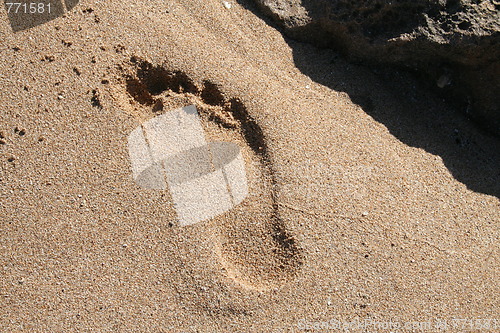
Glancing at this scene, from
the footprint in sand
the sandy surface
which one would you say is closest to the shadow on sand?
the sandy surface

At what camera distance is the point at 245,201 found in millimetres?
2184

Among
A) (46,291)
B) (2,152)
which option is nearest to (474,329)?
(46,291)

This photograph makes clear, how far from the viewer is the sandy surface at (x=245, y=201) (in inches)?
81.4

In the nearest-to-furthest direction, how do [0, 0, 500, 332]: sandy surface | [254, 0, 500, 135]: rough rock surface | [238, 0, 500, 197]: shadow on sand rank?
[0, 0, 500, 332]: sandy surface
[254, 0, 500, 135]: rough rock surface
[238, 0, 500, 197]: shadow on sand

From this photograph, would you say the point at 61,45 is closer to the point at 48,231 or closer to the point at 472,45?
the point at 48,231

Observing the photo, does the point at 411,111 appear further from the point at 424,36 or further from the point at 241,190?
the point at 241,190

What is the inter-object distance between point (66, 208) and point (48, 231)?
0.13 m

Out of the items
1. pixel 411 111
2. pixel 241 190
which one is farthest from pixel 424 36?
pixel 241 190

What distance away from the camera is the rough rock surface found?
7.29 feet

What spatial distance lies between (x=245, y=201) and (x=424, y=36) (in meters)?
1.17

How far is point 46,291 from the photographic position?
2.05 meters

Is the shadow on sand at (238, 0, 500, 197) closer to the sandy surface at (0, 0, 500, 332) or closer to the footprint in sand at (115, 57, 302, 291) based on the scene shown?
the sandy surface at (0, 0, 500, 332)

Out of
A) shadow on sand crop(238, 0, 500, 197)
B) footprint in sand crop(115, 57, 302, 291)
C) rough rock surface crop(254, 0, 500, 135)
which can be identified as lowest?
footprint in sand crop(115, 57, 302, 291)

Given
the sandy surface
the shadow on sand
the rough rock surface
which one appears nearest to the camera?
the sandy surface
